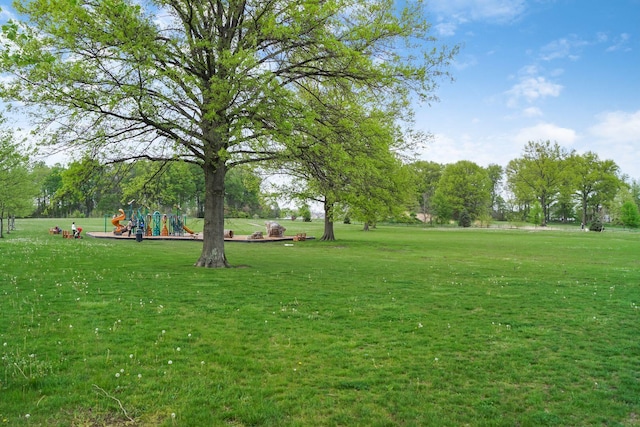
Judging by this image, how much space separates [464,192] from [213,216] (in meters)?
86.6

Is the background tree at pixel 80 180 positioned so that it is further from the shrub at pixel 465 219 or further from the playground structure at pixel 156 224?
the shrub at pixel 465 219

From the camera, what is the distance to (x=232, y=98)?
13953mm

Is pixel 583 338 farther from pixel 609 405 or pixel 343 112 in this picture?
pixel 343 112

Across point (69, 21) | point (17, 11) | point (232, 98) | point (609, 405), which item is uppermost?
point (17, 11)

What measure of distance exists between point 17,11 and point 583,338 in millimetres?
18791

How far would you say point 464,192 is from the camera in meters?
96.1

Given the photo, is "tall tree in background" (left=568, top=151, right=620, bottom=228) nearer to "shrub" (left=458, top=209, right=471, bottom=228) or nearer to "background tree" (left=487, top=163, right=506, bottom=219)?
"shrub" (left=458, top=209, right=471, bottom=228)

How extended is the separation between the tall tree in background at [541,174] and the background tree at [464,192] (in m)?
7.27

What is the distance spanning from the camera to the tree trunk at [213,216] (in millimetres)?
17266

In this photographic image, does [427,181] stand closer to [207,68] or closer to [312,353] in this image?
[207,68]

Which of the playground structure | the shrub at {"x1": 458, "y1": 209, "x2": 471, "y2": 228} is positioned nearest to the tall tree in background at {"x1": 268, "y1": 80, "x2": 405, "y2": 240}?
the playground structure

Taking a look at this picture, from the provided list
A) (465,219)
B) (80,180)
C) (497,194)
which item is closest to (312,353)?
(80,180)

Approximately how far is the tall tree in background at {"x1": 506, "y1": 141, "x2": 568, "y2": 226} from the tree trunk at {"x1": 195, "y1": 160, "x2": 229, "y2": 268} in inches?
3415

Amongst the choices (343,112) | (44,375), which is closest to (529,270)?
(343,112)
